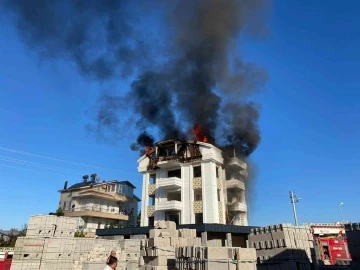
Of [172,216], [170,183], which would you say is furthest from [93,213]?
[170,183]

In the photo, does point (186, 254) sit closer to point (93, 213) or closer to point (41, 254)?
point (41, 254)

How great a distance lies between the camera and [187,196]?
3238cm

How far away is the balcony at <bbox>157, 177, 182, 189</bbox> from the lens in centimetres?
3247

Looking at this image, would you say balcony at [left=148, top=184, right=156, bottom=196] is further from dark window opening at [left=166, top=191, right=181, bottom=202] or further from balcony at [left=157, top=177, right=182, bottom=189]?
dark window opening at [left=166, top=191, right=181, bottom=202]

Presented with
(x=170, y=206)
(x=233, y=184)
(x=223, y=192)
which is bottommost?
(x=170, y=206)

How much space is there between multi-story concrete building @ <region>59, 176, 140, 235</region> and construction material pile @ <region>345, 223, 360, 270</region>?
3466 cm

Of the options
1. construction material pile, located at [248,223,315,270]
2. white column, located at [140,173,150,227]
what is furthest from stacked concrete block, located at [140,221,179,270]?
white column, located at [140,173,150,227]

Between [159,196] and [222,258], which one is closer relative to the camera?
[222,258]

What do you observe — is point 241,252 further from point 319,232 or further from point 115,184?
point 319,232

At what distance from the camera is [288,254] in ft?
35.5

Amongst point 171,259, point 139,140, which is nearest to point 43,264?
point 171,259

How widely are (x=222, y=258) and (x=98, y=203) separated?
1510 inches

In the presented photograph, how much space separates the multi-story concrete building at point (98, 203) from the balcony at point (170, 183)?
542 inches

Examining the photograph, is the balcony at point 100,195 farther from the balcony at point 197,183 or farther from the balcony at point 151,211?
the balcony at point 197,183
